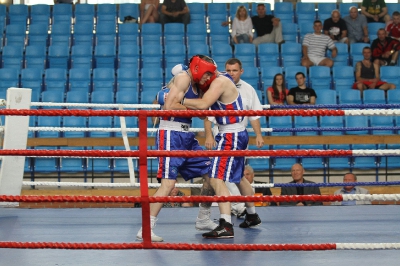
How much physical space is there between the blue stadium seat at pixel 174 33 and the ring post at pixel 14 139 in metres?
5.36

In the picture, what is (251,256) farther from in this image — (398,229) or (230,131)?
(398,229)

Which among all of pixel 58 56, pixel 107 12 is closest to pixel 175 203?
pixel 58 56

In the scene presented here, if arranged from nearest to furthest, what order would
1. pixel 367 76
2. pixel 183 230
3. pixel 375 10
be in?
pixel 183 230, pixel 367 76, pixel 375 10

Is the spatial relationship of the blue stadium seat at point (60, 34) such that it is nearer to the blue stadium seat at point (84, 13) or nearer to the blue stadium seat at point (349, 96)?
the blue stadium seat at point (84, 13)

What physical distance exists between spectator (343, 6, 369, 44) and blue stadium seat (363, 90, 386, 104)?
5.82 ft

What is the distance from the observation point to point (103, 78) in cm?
988

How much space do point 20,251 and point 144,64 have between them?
21.5 ft

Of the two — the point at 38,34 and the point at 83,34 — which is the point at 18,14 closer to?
the point at 38,34

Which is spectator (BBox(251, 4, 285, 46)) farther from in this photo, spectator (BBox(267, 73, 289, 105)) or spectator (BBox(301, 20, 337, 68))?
spectator (BBox(267, 73, 289, 105))

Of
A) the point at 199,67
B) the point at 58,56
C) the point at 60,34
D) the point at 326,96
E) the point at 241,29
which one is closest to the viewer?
the point at 199,67

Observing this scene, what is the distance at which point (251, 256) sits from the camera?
387cm

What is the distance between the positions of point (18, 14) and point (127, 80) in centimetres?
285

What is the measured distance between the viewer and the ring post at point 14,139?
5.57 metres

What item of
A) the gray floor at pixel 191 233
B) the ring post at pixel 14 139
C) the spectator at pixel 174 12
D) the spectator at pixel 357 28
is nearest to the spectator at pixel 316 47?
the spectator at pixel 357 28
